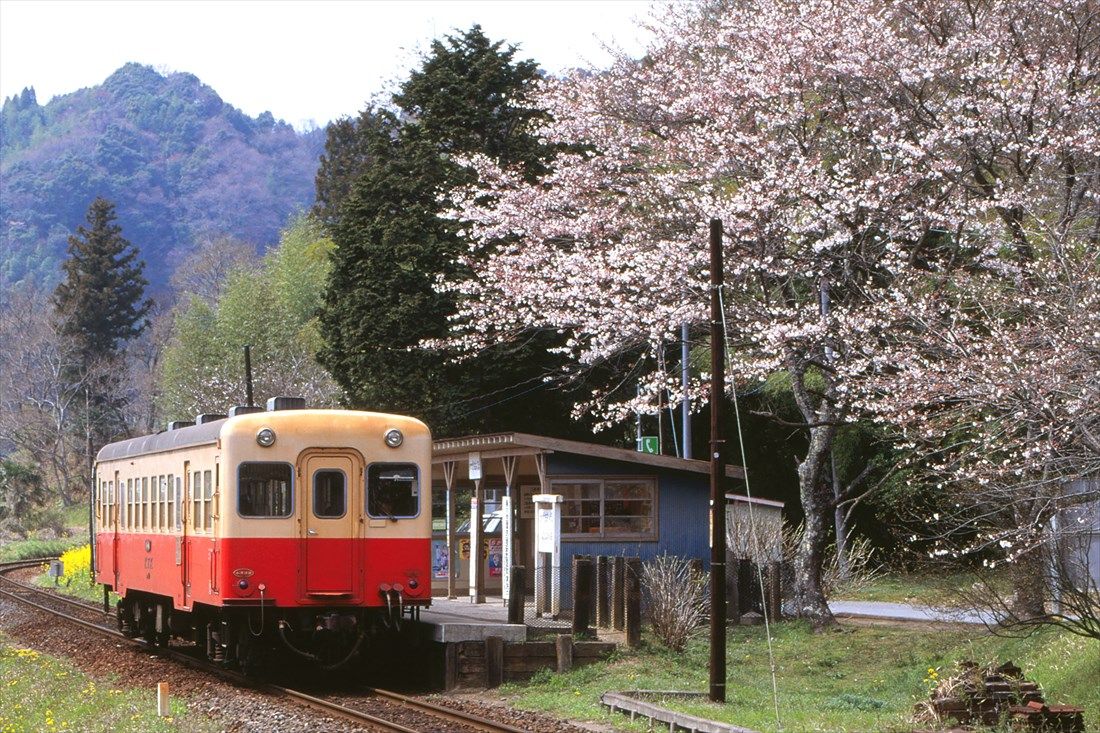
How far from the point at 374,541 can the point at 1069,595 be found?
7.21 meters

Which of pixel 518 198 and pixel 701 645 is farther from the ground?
Result: pixel 518 198

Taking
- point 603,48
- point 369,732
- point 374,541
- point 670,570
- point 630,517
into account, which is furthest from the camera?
point 603,48

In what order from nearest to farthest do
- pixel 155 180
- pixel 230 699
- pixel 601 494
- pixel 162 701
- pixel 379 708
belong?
pixel 162 701
pixel 379 708
pixel 230 699
pixel 601 494
pixel 155 180

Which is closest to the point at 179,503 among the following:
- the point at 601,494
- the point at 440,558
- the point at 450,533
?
the point at 601,494

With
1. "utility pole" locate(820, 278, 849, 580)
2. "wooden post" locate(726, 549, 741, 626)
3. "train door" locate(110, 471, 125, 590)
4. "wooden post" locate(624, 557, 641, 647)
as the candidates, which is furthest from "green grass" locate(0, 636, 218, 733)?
"utility pole" locate(820, 278, 849, 580)

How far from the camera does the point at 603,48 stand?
26.5 m

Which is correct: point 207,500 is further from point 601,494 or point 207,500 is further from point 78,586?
point 78,586

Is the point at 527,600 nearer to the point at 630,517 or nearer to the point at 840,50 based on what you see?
the point at 630,517

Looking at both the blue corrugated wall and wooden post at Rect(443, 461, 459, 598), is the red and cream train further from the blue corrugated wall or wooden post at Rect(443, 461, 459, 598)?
wooden post at Rect(443, 461, 459, 598)

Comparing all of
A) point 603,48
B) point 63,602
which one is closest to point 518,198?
point 603,48

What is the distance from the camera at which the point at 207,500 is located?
51.3 feet

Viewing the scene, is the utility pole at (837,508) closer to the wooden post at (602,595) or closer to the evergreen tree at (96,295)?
the wooden post at (602,595)

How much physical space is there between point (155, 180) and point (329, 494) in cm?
16845

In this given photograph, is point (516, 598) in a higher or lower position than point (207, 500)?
lower
